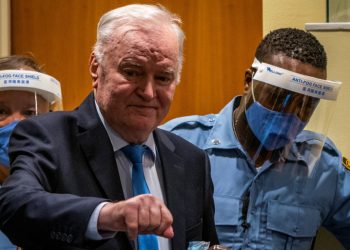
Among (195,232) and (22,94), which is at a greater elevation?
(22,94)

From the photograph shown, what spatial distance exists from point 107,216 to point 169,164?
463mm

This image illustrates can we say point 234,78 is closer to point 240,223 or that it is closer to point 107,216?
point 240,223

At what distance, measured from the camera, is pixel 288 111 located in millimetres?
1837

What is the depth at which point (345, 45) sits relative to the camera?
7.65ft

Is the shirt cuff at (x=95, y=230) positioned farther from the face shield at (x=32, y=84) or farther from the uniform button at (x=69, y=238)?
the face shield at (x=32, y=84)

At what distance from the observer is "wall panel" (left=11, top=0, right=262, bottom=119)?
276 centimetres

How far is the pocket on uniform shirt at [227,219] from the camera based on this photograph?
1975 mm

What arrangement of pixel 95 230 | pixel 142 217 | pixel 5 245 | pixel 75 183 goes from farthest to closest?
1. pixel 5 245
2. pixel 75 183
3. pixel 95 230
4. pixel 142 217

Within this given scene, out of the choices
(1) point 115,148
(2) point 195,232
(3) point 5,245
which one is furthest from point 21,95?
(2) point 195,232

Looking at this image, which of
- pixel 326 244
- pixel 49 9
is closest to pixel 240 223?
pixel 326 244

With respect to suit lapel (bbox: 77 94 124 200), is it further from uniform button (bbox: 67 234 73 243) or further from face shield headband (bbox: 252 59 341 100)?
face shield headband (bbox: 252 59 341 100)

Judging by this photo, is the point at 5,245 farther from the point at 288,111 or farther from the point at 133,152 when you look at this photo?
the point at 288,111

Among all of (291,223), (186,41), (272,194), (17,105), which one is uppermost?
(186,41)

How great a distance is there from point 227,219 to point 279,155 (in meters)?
0.29
